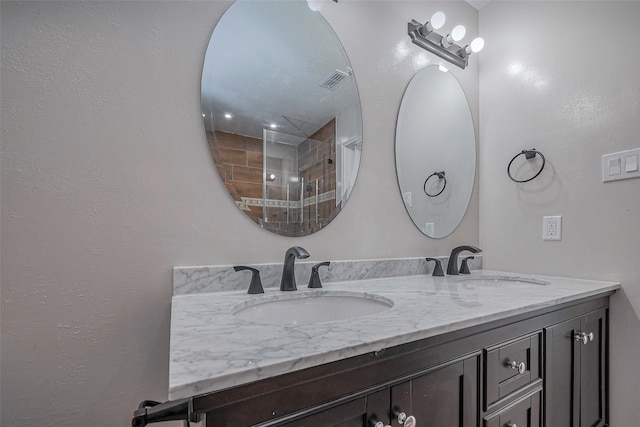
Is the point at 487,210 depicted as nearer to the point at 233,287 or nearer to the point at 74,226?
the point at 233,287

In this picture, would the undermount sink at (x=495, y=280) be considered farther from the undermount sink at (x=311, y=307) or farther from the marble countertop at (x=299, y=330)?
the undermount sink at (x=311, y=307)

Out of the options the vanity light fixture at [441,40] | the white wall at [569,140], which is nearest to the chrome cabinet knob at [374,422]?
the white wall at [569,140]

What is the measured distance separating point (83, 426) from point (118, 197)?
2.01 ft

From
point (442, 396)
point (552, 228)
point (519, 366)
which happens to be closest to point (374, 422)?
point (442, 396)

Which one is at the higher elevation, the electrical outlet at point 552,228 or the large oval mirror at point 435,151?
the large oval mirror at point 435,151

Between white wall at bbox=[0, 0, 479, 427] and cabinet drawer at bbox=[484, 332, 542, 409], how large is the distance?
759mm

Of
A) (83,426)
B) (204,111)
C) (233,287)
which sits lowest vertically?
(83,426)

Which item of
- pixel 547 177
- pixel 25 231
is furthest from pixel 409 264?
pixel 25 231

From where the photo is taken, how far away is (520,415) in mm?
899

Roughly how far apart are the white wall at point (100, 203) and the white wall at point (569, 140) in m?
1.32

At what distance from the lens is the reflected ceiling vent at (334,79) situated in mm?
1255

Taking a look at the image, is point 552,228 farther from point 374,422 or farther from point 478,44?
point 374,422

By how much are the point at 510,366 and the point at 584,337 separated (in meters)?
0.49

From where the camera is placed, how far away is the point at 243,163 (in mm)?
1079
